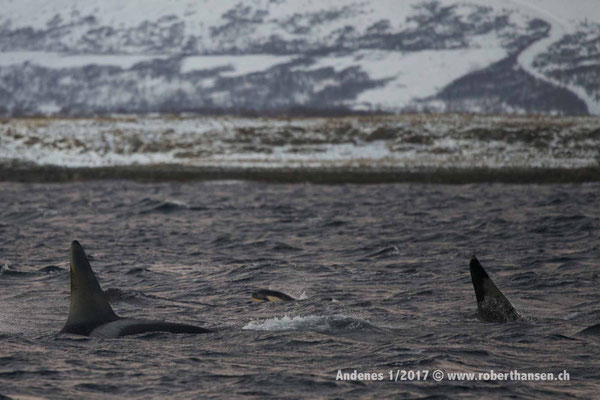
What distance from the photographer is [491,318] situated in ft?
47.1

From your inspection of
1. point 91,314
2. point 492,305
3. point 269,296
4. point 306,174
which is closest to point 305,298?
point 269,296

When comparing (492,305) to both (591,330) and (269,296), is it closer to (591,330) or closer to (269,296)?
(591,330)

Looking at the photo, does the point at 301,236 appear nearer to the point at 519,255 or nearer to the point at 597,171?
the point at 519,255

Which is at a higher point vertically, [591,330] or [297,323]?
[297,323]

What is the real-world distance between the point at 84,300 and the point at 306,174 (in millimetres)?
46440

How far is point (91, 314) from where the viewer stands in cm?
1355

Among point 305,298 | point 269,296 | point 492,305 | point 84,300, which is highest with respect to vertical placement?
point 84,300

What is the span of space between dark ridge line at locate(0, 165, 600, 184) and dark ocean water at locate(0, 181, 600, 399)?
17.7 m

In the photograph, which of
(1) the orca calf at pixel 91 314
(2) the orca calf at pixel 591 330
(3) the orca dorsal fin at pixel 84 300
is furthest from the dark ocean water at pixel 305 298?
(3) the orca dorsal fin at pixel 84 300

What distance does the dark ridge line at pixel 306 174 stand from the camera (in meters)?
56.0

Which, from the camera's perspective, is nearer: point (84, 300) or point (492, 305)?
point (84, 300)

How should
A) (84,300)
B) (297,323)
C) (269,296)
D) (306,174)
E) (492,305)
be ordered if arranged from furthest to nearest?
(306,174) → (269,296) → (297,323) → (492,305) → (84,300)

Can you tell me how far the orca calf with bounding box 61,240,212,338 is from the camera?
13398 mm

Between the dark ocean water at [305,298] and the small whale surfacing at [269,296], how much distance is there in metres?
0.33
